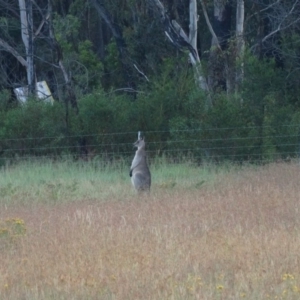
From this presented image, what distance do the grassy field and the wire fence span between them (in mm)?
3773

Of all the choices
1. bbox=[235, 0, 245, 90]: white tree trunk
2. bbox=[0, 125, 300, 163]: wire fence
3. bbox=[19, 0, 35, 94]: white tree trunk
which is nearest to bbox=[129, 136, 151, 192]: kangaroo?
bbox=[0, 125, 300, 163]: wire fence

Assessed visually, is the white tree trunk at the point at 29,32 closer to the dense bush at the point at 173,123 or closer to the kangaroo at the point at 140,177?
the dense bush at the point at 173,123

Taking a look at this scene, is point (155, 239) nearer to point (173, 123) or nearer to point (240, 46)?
point (173, 123)

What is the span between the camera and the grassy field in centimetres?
825

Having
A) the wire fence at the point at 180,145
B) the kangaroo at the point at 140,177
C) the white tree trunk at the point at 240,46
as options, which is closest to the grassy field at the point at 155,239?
the kangaroo at the point at 140,177

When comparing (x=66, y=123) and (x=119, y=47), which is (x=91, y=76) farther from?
(x=66, y=123)

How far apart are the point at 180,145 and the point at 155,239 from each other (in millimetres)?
11749

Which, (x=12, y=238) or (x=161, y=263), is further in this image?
(x=12, y=238)

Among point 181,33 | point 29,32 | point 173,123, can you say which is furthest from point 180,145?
point 29,32

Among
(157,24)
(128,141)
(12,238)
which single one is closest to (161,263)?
(12,238)

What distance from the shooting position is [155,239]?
34.7 feet

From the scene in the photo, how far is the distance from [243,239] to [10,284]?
10.0ft

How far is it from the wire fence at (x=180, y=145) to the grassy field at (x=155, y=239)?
12.4 feet

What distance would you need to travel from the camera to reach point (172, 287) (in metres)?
8.12
